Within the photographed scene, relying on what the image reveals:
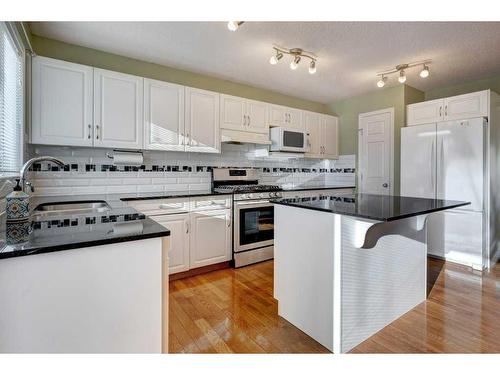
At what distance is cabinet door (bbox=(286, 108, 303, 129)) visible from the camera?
4.07 meters

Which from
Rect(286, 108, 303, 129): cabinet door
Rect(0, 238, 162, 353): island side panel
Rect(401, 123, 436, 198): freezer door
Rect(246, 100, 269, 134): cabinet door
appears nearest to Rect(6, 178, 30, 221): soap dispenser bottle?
Rect(0, 238, 162, 353): island side panel

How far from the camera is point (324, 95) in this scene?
4445 mm

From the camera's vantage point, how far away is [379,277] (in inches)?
73.5

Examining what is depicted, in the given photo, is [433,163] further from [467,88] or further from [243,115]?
[243,115]

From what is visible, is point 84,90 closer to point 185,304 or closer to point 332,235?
point 185,304

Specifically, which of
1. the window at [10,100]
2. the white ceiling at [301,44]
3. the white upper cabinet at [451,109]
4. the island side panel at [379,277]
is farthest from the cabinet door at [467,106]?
the window at [10,100]

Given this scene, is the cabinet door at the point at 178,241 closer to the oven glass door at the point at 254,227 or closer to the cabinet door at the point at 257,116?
the oven glass door at the point at 254,227

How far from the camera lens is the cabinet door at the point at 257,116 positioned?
3.64 metres

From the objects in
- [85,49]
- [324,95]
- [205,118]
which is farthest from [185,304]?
[324,95]

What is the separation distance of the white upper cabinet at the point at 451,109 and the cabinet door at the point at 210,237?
2.83 metres

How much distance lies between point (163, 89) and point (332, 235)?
7.74 feet

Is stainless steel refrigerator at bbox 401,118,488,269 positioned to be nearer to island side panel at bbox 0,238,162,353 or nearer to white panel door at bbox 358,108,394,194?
white panel door at bbox 358,108,394,194

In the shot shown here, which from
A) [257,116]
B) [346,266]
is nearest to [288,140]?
[257,116]

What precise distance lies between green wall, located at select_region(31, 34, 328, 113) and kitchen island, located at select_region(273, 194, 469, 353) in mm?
2213
